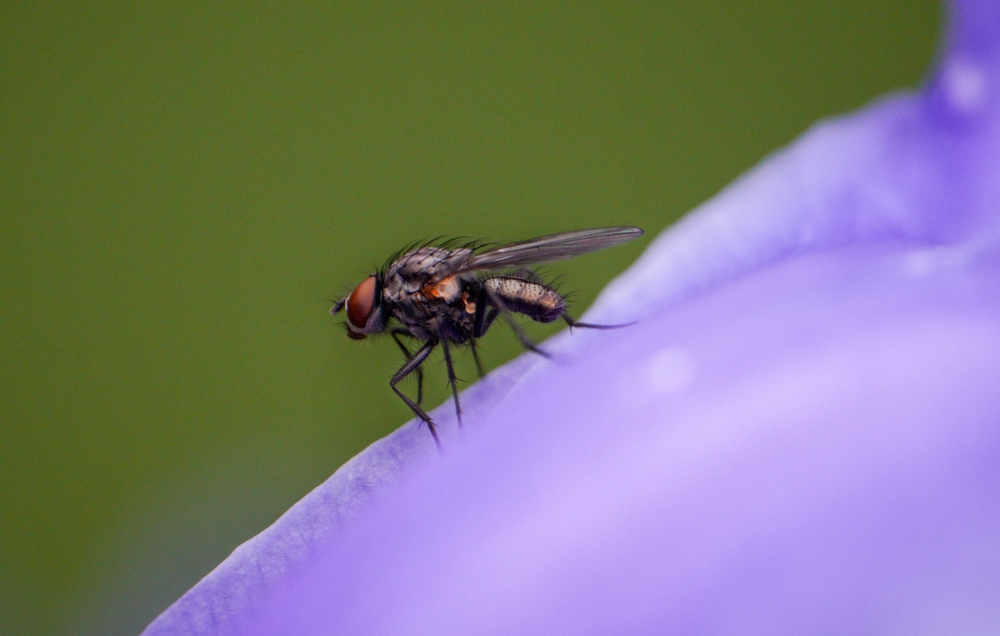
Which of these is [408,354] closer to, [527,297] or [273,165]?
[527,297]

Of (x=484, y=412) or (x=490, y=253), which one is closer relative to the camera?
(x=484, y=412)

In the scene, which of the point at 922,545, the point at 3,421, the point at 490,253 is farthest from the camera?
the point at 3,421

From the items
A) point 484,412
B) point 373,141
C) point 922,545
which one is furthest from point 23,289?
point 922,545

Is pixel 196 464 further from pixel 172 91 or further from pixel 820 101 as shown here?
pixel 820 101

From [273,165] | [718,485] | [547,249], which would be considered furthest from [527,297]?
[273,165]

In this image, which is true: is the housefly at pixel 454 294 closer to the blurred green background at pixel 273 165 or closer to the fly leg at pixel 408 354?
the fly leg at pixel 408 354

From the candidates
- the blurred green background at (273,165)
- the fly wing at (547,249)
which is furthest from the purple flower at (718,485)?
the blurred green background at (273,165)

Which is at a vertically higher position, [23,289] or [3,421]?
[23,289]
